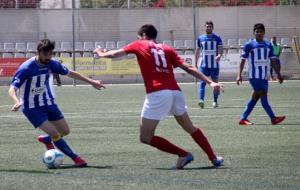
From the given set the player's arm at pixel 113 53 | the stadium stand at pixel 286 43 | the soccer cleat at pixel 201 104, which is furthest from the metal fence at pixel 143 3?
the player's arm at pixel 113 53

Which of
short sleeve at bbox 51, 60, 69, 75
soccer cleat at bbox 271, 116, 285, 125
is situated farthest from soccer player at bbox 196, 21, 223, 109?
short sleeve at bbox 51, 60, 69, 75

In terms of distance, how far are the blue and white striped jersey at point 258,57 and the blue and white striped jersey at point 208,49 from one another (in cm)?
540

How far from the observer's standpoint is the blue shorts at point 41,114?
1123 centimetres

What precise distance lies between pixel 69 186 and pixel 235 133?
6.40 m

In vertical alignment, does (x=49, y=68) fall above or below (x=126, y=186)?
above

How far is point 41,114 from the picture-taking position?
37.1 feet

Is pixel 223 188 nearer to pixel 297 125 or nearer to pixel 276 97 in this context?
pixel 297 125

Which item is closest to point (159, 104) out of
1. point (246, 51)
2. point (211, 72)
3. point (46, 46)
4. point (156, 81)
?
point (156, 81)

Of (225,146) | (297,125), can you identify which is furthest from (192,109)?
(225,146)

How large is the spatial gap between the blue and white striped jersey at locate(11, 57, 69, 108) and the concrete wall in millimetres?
34335

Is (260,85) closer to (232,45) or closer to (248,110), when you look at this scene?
(248,110)

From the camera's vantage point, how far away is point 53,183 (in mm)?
9438

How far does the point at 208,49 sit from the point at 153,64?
42.3ft

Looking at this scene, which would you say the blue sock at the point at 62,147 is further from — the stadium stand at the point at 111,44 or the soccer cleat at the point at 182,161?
the stadium stand at the point at 111,44
